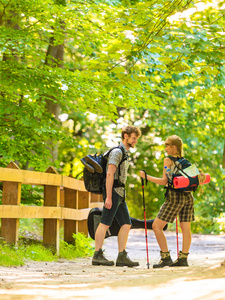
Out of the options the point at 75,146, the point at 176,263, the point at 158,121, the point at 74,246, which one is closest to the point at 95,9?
the point at 75,146

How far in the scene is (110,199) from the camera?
6219mm

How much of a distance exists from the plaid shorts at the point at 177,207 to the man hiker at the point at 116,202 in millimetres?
618

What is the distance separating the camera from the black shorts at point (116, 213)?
6.31 meters

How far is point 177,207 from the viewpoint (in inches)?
245

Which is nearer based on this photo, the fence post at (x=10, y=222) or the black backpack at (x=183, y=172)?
the black backpack at (x=183, y=172)

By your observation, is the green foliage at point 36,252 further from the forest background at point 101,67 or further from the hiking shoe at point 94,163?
the hiking shoe at point 94,163

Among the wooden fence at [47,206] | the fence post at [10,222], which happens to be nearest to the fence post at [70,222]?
the wooden fence at [47,206]

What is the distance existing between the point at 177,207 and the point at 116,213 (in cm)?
94

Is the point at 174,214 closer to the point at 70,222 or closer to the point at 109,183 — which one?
the point at 109,183

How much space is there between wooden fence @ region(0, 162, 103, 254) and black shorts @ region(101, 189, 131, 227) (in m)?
1.32

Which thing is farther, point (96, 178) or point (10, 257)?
point (96, 178)

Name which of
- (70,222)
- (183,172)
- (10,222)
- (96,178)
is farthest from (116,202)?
(70,222)

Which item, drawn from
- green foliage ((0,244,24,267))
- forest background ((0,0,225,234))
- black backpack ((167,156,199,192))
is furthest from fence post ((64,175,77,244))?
black backpack ((167,156,199,192))

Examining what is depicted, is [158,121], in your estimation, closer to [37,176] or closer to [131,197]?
[131,197]
